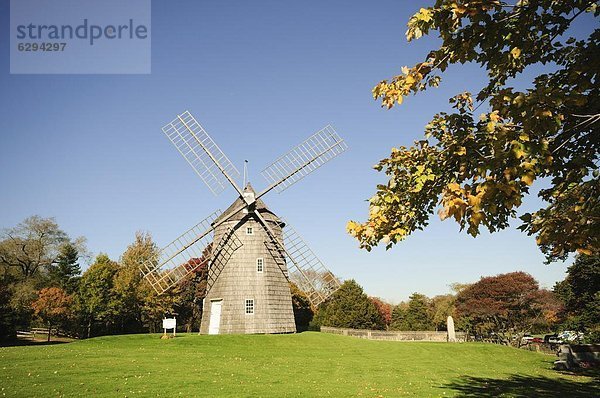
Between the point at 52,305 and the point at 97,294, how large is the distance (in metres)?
3.52

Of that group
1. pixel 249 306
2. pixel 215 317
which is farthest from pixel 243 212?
pixel 215 317

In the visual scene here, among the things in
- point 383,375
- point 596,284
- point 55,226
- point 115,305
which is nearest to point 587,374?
point 383,375

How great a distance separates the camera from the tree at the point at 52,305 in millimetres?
32500

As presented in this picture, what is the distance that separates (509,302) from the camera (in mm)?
40875

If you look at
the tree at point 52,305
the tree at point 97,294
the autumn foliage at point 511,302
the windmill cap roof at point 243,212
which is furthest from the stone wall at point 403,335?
the tree at point 52,305

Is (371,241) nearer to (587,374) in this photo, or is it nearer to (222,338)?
(587,374)

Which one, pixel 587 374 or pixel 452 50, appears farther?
pixel 587 374

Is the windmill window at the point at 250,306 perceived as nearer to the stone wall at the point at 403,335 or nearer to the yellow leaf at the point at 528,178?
the stone wall at the point at 403,335

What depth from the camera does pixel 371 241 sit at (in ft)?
18.7

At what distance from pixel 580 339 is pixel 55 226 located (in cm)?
5011

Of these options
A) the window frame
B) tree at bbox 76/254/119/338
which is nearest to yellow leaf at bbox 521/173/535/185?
the window frame

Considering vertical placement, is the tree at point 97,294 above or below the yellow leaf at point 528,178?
below

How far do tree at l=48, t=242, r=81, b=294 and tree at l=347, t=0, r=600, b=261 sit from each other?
136 ft

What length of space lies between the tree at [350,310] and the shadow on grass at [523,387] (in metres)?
32.7
